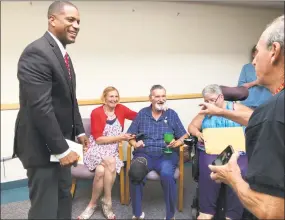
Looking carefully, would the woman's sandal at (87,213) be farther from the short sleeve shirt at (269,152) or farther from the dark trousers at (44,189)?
the short sleeve shirt at (269,152)

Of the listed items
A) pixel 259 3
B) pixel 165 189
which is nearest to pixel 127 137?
pixel 165 189

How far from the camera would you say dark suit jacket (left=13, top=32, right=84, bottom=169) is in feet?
4.61

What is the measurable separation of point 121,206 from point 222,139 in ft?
3.78

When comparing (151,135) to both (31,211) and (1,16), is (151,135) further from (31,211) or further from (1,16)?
(1,16)

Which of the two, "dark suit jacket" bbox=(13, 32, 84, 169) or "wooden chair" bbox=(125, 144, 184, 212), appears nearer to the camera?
"dark suit jacket" bbox=(13, 32, 84, 169)

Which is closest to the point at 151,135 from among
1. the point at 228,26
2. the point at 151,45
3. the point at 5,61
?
the point at 151,45

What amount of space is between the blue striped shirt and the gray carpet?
0.52m

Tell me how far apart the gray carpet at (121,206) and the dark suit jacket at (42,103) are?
113cm

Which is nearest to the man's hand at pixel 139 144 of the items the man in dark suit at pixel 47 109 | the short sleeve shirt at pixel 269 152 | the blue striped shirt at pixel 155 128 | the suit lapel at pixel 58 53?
the blue striped shirt at pixel 155 128

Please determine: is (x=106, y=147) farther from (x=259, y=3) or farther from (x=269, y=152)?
(x=259, y=3)

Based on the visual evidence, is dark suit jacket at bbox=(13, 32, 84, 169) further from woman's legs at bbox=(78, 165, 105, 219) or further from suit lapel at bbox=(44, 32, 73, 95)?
woman's legs at bbox=(78, 165, 105, 219)

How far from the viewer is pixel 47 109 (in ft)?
4.67

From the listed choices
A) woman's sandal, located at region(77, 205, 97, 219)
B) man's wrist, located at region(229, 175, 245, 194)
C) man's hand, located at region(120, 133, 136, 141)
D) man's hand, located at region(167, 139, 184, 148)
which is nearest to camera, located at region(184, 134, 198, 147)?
man's hand, located at region(167, 139, 184, 148)

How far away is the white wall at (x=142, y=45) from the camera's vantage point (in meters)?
2.72
